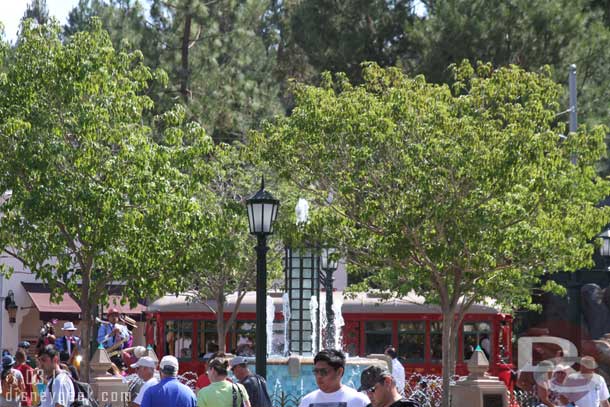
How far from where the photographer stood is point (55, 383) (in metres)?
13.4

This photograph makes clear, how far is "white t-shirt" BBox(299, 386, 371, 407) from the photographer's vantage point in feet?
29.1

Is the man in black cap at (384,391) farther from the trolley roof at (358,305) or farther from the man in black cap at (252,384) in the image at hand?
the trolley roof at (358,305)

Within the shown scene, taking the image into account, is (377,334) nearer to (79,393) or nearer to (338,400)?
(79,393)

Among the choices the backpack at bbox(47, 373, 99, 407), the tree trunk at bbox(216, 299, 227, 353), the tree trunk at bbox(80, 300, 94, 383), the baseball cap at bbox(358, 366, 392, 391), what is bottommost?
the backpack at bbox(47, 373, 99, 407)

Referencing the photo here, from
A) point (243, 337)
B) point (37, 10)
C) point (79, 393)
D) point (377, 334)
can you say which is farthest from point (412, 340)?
point (37, 10)

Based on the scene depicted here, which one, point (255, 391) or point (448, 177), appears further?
point (448, 177)

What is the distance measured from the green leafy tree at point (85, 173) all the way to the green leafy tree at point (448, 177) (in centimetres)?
380

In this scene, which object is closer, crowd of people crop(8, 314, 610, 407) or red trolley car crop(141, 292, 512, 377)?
crowd of people crop(8, 314, 610, 407)

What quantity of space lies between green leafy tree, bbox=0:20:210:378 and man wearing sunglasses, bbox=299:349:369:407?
1416cm

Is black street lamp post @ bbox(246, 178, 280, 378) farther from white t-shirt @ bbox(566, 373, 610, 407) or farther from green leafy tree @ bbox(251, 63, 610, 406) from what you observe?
green leafy tree @ bbox(251, 63, 610, 406)

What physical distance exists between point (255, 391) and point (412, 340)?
2318cm

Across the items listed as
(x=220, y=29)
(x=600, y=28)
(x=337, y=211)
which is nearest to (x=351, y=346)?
(x=337, y=211)

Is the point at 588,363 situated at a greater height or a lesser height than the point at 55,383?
greater

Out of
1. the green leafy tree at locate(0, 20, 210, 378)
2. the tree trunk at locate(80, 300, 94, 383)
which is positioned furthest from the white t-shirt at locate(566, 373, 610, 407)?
the green leafy tree at locate(0, 20, 210, 378)
